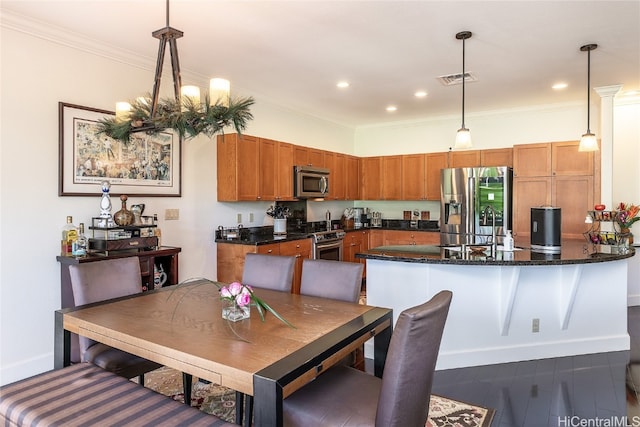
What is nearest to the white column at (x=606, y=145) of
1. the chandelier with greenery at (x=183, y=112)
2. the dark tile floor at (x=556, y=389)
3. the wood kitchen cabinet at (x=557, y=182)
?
A: the wood kitchen cabinet at (x=557, y=182)

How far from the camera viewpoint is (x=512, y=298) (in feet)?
10.4

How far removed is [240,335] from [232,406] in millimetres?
1145

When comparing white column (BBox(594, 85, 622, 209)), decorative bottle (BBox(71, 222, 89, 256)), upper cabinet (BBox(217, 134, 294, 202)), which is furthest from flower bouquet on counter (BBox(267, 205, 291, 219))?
white column (BBox(594, 85, 622, 209))

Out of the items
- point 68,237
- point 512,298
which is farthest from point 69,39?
point 512,298

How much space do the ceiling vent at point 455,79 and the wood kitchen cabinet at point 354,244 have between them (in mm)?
2578

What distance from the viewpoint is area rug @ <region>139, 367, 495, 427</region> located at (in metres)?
2.38

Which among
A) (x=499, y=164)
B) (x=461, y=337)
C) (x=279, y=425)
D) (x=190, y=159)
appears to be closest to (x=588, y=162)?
(x=499, y=164)

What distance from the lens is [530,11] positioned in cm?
284

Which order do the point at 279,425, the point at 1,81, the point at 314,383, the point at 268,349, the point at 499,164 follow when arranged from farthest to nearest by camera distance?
1. the point at 499,164
2. the point at 1,81
3. the point at 314,383
4. the point at 268,349
5. the point at 279,425

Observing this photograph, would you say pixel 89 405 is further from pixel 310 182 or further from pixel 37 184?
pixel 310 182

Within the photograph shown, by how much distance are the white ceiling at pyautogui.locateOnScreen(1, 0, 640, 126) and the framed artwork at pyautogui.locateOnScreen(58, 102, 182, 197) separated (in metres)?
0.59

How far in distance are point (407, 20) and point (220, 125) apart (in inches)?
71.1

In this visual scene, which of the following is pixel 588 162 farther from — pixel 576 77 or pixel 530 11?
pixel 530 11

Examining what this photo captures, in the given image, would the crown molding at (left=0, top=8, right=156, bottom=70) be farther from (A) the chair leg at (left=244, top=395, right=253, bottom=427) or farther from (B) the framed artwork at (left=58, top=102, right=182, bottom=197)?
(A) the chair leg at (left=244, top=395, right=253, bottom=427)
